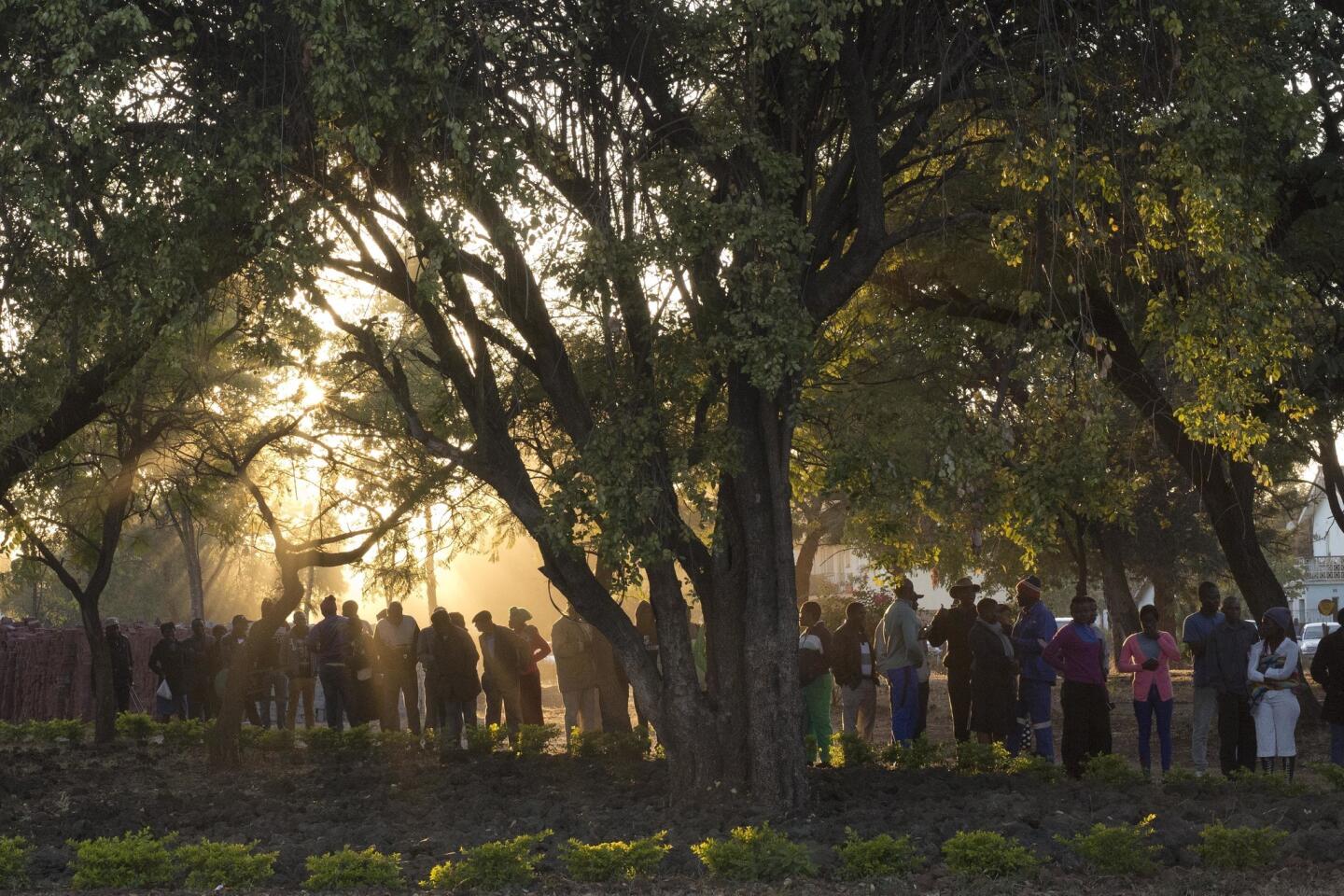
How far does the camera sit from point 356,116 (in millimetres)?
9695

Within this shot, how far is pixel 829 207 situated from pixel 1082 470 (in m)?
2.95

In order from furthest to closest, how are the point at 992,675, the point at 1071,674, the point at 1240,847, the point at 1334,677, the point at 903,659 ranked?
the point at 903,659 → the point at 992,675 → the point at 1071,674 → the point at 1334,677 → the point at 1240,847

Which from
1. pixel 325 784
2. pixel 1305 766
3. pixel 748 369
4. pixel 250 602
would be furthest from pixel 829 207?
pixel 250 602

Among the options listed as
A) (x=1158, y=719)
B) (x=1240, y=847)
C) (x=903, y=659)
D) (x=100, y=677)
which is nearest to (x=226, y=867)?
(x=1240, y=847)

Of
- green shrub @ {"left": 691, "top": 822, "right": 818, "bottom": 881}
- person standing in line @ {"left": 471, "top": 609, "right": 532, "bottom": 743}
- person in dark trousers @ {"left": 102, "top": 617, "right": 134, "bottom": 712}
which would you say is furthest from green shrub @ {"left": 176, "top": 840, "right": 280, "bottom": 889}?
person in dark trousers @ {"left": 102, "top": 617, "right": 134, "bottom": 712}

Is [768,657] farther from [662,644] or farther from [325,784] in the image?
[325,784]

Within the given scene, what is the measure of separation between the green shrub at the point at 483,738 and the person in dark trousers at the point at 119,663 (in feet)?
25.3

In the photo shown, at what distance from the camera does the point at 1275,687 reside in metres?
12.9

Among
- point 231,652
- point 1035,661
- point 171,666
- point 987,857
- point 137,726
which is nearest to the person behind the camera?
point 987,857

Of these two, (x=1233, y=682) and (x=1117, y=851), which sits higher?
(x=1233, y=682)

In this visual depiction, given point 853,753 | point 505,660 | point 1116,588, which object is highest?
point 1116,588

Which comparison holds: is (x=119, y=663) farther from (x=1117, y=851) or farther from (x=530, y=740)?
(x=1117, y=851)

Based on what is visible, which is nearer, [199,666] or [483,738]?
[483,738]

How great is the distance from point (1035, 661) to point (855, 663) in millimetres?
2001
